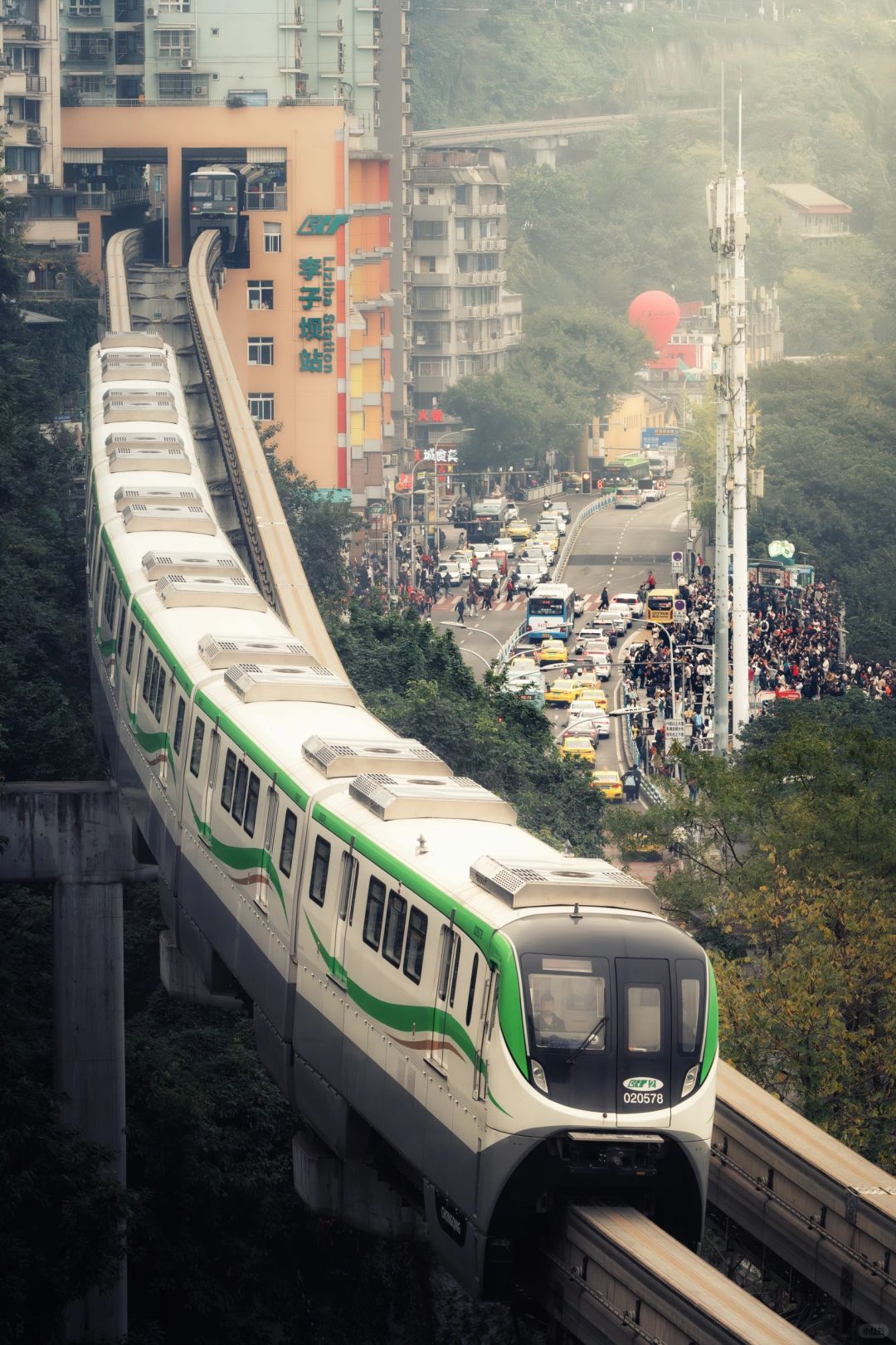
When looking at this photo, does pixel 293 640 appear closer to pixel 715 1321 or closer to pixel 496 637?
pixel 715 1321

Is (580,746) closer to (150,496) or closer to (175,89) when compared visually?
(150,496)

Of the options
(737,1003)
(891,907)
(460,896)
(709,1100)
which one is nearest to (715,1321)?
(709,1100)

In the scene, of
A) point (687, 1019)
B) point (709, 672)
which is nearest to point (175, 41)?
point (709, 672)

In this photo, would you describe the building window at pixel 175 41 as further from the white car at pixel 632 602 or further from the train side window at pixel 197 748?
the train side window at pixel 197 748

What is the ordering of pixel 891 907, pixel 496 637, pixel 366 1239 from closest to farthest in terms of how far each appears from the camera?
pixel 366 1239 → pixel 891 907 → pixel 496 637

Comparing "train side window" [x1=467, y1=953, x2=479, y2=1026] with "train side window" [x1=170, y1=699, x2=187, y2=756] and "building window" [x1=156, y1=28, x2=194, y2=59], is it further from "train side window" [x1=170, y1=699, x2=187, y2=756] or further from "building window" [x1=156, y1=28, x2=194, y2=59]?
"building window" [x1=156, y1=28, x2=194, y2=59]

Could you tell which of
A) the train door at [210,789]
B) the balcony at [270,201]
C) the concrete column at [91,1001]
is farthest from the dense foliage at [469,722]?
the balcony at [270,201]

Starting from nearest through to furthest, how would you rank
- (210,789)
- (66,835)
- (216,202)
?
(210,789) → (66,835) → (216,202)
